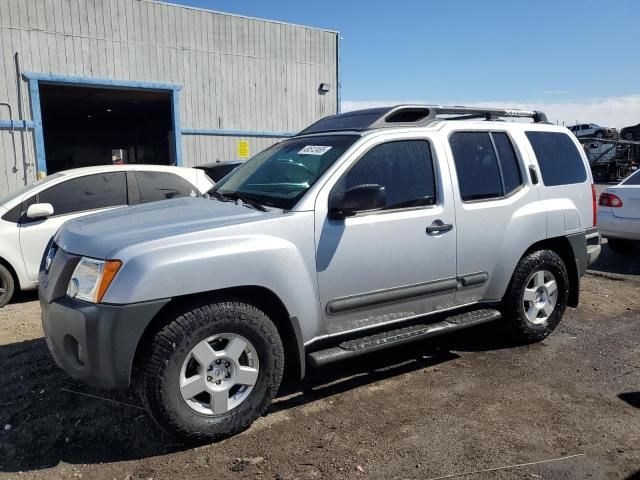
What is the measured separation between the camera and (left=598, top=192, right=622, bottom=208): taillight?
8152 mm

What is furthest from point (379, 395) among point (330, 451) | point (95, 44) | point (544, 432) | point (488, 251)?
point (95, 44)

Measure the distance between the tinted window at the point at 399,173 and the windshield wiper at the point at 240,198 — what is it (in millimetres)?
578

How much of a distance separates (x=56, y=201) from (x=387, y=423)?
4.94 meters

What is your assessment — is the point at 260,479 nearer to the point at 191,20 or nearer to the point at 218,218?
the point at 218,218

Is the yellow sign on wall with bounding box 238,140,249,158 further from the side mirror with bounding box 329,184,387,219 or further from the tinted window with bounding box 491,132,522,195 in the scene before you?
the side mirror with bounding box 329,184,387,219

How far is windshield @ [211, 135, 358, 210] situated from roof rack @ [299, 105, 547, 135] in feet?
0.80

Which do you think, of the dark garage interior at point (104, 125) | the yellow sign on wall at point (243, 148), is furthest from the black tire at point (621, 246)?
the yellow sign on wall at point (243, 148)

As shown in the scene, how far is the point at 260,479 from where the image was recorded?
2.83m

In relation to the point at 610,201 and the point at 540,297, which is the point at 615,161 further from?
the point at 540,297

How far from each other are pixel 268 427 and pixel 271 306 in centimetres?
76

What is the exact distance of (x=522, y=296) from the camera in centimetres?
459

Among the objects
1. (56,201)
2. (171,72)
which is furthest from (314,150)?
(171,72)

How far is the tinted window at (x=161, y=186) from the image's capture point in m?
6.86

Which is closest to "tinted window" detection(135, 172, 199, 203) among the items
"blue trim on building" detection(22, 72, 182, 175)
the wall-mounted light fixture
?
"blue trim on building" detection(22, 72, 182, 175)
